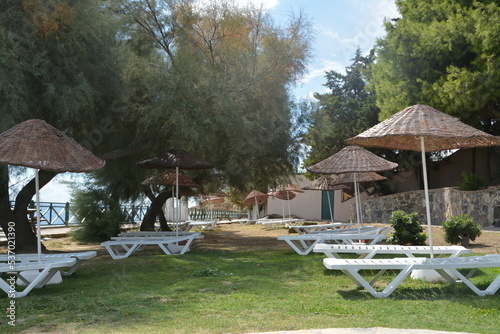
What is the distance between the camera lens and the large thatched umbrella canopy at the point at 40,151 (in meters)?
5.96

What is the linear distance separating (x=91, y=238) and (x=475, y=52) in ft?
46.0

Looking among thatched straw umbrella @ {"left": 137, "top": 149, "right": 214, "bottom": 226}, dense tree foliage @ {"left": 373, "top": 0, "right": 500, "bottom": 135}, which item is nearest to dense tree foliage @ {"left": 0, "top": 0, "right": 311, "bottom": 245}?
thatched straw umbrella @ {"left": 137, "top": 149, "right": 214, "bottom": 226}

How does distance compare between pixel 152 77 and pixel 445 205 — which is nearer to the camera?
pixel 152 77

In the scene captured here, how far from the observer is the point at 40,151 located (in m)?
6.17

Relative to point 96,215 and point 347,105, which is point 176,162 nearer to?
point 96,215

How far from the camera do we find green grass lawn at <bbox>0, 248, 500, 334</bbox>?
13.1ft

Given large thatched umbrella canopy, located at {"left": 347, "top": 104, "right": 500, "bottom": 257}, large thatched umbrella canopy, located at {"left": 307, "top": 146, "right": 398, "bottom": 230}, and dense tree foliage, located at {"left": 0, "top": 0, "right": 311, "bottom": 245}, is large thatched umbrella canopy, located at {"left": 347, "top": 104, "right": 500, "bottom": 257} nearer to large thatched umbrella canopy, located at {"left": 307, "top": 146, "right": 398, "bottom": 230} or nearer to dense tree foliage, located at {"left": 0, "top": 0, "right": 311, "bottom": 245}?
large thatched umbrella canopy, located at {"left": 307, "top": 146, "right": 398, "bottom": 230}

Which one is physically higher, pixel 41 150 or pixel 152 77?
pixel 152 77

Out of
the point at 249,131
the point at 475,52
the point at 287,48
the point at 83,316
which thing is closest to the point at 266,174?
the point at 249,131

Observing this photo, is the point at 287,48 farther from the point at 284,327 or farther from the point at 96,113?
the point at 284,327

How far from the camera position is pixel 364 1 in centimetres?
1289

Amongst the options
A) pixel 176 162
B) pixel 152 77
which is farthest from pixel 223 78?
pixel 176 162

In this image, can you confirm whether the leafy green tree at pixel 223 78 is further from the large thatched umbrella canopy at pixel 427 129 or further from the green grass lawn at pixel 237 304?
the large thatched umbrella canopy at pixel 427 129

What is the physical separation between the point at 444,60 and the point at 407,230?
9199 millimetres
